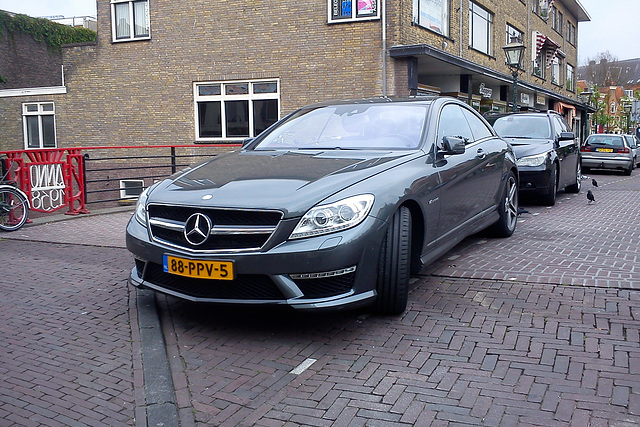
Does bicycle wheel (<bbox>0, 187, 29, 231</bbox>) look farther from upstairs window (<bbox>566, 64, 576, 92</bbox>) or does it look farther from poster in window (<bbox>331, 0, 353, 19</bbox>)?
upstairs window (<bbox>566, 64, 576, 92</bbox>)

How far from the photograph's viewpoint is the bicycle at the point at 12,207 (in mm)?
8849

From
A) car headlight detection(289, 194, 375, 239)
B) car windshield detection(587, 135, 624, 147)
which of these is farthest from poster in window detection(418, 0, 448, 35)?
car headlight detection(289, 194, 375, 239)

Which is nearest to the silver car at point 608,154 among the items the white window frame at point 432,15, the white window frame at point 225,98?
the white window frame at point 432,15

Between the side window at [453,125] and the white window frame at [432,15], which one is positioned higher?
the white window frame at [432,15]

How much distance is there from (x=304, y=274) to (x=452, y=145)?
194cm

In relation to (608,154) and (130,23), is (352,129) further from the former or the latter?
(608,154)

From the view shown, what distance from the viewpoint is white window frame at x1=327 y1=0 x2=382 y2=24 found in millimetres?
17844

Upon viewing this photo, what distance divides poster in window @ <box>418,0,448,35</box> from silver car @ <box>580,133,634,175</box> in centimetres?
685

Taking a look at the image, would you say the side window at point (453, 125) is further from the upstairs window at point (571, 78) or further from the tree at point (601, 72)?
the tree at point (601, 72)

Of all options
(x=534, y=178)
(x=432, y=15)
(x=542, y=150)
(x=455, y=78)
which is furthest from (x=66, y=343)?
(x=455, y=78)

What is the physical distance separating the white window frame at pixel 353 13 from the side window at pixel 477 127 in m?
11.7

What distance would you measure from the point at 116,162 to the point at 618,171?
1820 centimetres

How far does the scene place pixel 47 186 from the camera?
1012cm

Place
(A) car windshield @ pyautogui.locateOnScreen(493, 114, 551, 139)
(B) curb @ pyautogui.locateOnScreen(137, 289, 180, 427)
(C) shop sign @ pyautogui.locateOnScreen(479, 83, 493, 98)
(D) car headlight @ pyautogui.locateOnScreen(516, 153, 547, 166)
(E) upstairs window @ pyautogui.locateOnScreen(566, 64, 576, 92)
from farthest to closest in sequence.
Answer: (E) upstairs window @ pyautogui.locateOnScreen(566, 64, 576, 92), (C) shop sign @ pyautogui.locateOnScreen(479, 83, 493, 98), (A) car windshield @ pyautogui.locateOnScreen(493, 114, 551, 139), (D) car headlight @ pyautogui.locateOnScreen(516, 153, 547, 166), (B) curb @ pyautogui.locateOnScreen(137, 289, 180, 427)
